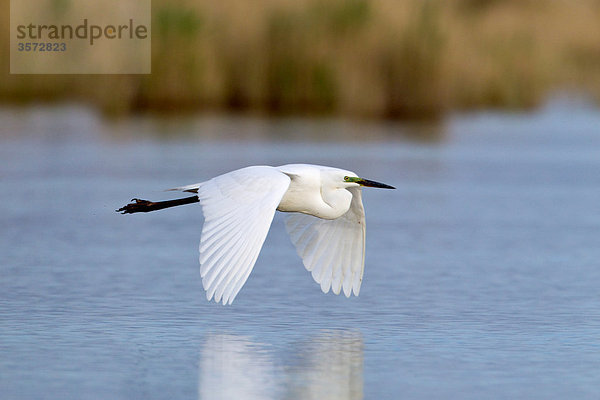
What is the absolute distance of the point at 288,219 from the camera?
6680mm

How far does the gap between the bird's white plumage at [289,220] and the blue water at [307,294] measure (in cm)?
27

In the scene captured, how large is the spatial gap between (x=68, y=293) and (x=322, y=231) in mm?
1467

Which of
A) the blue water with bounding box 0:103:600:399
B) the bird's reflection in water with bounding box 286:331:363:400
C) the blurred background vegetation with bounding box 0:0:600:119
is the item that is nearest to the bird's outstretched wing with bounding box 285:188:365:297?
the blue water with bounding box 0:103:600:399

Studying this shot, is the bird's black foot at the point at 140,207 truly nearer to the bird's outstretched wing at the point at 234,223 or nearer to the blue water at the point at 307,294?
the blue water at the point at 307,294

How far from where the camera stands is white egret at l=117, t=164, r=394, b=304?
501cm

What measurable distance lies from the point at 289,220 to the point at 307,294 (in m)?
0.44

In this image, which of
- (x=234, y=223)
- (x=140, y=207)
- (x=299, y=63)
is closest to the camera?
(x=234, y=223)

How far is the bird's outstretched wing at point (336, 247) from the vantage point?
6398 millimetres

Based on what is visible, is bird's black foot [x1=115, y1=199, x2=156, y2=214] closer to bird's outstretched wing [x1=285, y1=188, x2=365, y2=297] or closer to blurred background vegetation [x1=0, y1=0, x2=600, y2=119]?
bird's outstretched wing [x1=285, y1=188, x2=365, y2=297]

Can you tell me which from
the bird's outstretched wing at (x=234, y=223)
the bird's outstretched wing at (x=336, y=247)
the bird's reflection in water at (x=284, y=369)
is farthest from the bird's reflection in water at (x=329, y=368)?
the bird's outstretched wing at (x=336, y=247)

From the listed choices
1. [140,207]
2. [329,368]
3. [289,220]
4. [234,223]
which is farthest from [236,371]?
[140,207]

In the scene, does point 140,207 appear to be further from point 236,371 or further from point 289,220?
point 236,371

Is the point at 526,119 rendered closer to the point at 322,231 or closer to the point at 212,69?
the point at 212,69

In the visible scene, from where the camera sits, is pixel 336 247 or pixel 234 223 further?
pixel 336 247
